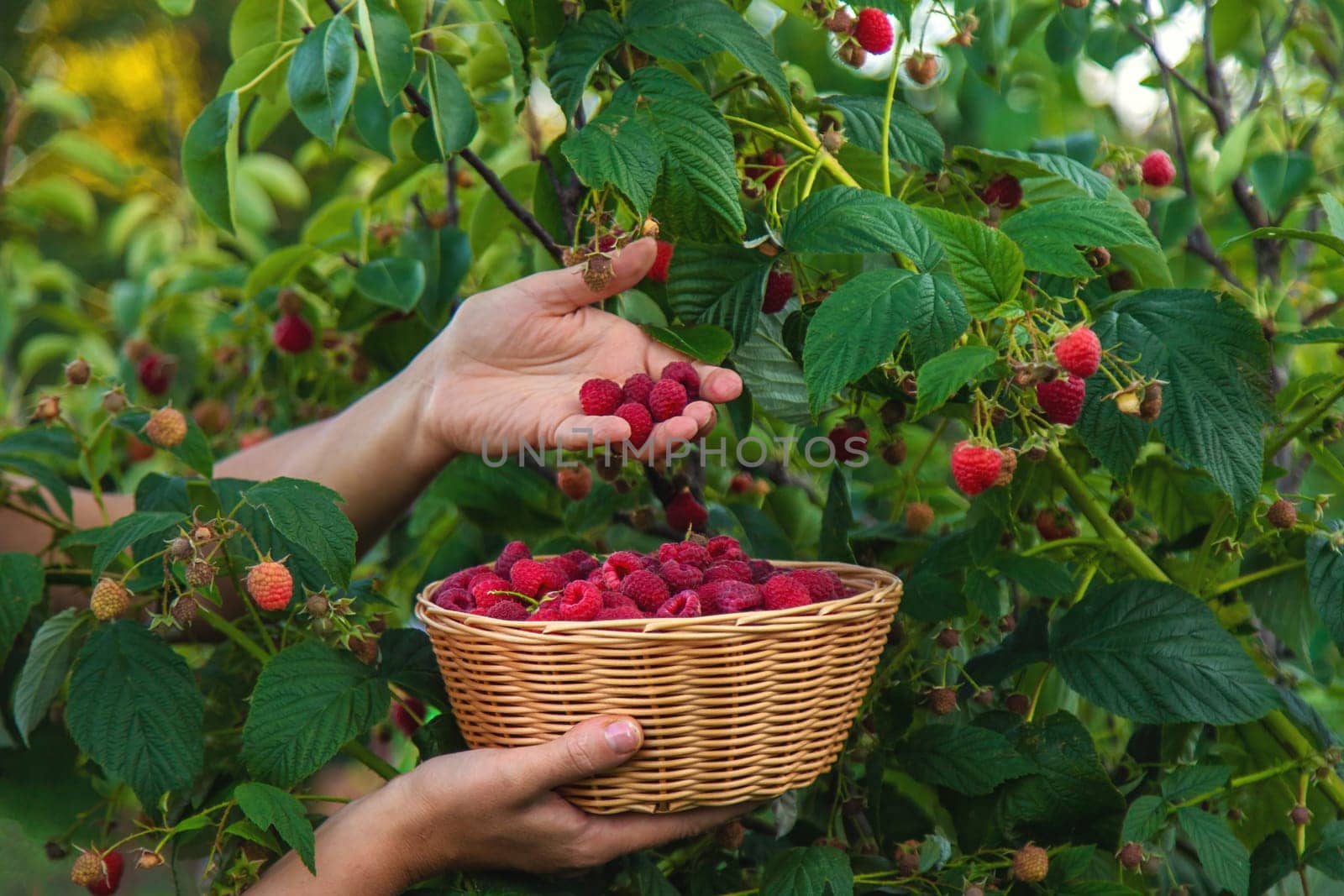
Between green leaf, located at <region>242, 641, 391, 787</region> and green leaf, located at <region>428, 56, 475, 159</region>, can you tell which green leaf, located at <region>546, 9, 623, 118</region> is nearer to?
green leaf, located at <region>428, 56, 475, 159</region>

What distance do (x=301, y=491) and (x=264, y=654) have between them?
17 cm

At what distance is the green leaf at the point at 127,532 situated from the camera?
77 centimetres

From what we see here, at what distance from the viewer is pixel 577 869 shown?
791 mm

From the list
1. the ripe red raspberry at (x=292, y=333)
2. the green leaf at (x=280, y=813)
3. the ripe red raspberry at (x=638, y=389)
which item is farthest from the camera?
the ripe red raspberry at (x=292, y=333)

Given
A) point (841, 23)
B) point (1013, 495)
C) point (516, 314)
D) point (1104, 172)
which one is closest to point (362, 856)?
point (516, 314)

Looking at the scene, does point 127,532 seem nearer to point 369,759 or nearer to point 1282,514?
point 369,759

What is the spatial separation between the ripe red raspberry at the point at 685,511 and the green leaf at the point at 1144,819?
0.41m

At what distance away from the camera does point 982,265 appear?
707mm

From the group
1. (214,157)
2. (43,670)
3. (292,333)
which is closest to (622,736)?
(43,670)

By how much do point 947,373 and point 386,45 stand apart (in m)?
0.47

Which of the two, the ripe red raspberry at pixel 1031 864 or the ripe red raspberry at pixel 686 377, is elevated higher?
the ripe red raspberry at pixel 686 377

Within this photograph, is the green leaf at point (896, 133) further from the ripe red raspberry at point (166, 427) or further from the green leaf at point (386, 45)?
the ripe red raspberry at point (166, 427)

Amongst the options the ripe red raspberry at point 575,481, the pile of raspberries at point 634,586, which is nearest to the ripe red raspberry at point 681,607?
the pile of raspberries at point 634,586

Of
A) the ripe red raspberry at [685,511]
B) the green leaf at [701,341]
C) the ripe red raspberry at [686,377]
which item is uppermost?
the green leaf at [701,341]
